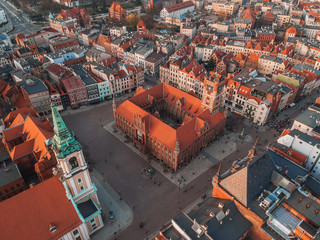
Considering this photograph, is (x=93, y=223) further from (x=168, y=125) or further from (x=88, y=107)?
(x=88, y=107)

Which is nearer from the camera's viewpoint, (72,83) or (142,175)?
(142,175)

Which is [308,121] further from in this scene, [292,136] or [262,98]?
[262,98]

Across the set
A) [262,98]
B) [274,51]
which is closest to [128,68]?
[262,98]

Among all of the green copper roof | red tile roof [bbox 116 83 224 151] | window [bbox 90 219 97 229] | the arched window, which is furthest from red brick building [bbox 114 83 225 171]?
the green copper roof

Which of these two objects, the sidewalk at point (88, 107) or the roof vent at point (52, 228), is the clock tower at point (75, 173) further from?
the sidewalk at point (88, 107)

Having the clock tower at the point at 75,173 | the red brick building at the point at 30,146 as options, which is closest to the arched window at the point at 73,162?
the clock tower at the point at 75,173

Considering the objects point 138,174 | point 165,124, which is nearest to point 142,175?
point 138,174
